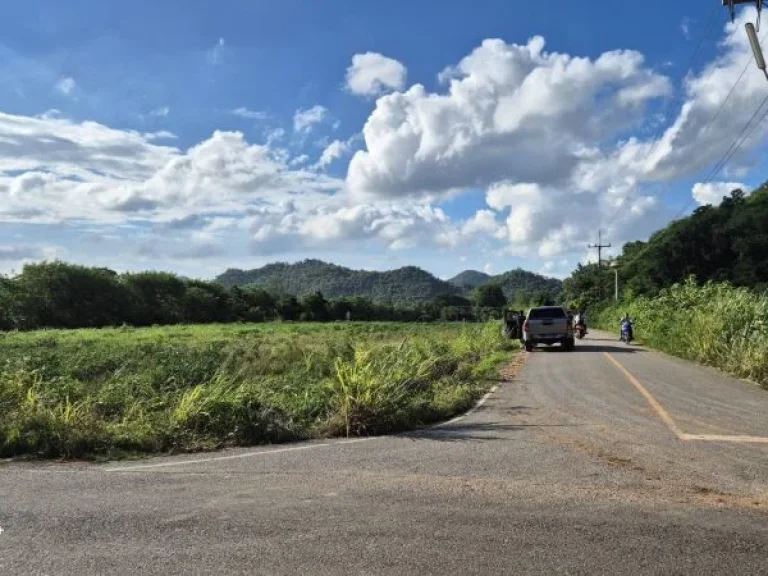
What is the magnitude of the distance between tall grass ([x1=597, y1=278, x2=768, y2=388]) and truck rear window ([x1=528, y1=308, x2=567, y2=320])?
4.29 m

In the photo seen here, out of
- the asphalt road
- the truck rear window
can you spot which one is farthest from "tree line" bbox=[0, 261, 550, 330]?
the asphalt road

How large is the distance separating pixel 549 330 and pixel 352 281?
158 m

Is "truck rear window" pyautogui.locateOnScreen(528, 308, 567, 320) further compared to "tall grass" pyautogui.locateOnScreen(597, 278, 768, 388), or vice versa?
"truck rear window" pyautogui.locateOnScreen(528, 308, 567, 320)

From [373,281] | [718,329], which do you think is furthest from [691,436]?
[373,281]

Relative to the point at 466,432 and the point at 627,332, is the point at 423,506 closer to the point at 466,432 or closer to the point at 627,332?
the point at 466,432

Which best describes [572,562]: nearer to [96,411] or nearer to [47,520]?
[47,520]

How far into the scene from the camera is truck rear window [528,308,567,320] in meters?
29.1

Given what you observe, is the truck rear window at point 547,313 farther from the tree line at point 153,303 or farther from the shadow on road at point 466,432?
the tree line at point 153,303

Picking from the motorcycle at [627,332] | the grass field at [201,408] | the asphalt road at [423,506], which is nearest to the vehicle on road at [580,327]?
the motorcycle at [627,332]

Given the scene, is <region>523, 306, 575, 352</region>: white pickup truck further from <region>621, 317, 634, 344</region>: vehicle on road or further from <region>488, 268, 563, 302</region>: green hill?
<region>488, 268, 563, 302</region>: green hill

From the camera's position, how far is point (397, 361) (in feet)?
42.7

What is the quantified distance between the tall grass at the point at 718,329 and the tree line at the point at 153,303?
36.4 metres

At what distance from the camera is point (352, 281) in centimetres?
18588

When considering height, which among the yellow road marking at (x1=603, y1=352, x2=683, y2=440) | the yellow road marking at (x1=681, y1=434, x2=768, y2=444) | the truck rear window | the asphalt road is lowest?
the asphalt road
